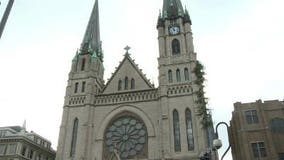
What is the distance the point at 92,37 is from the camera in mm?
62312

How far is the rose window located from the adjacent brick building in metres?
13.6

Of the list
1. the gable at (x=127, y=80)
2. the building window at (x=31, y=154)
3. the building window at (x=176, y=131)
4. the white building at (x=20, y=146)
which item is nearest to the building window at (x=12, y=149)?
the white building at (x=20, y=146)

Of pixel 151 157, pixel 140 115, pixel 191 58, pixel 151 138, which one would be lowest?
pixel 151 157

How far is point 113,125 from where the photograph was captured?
4900cm

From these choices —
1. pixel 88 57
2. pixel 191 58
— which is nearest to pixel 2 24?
pixel 191 58

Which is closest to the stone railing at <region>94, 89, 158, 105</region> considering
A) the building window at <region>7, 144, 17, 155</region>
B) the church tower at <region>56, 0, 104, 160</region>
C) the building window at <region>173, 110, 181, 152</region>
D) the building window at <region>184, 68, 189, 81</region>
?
the church tower at <region>56, 0, 104, 160</region>

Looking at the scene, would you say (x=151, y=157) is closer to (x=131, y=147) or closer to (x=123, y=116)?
(x=131, y=147)

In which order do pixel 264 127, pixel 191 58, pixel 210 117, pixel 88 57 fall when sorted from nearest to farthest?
pixel 210 117 < pixel 264 127 < pixel 191 58 < pixel 88 57

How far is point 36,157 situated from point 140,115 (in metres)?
23.5

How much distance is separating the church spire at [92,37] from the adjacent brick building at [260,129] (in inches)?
1143

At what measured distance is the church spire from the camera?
194ft

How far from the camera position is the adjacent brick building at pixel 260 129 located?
38.7m

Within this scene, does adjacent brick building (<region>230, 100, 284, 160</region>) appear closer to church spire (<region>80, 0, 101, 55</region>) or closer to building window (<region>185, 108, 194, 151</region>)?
building window (<region>185, 108, 194, 151</region>)

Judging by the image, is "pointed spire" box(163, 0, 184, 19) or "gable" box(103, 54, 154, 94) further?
"pointed spire" box(163, 0, 184, 19)
